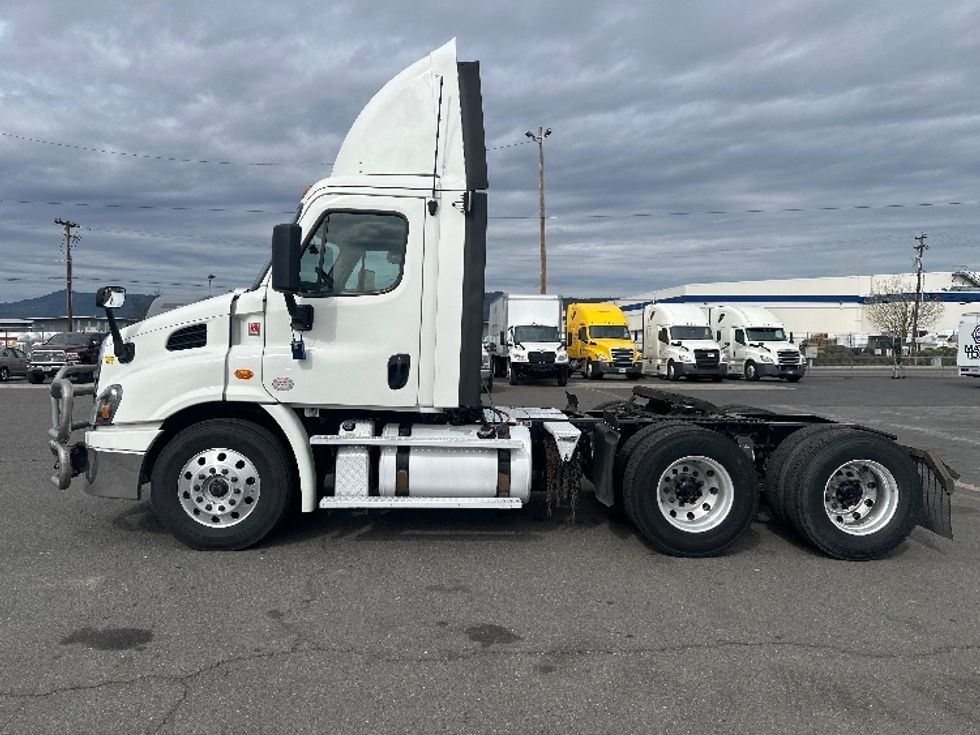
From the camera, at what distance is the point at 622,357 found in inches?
1190

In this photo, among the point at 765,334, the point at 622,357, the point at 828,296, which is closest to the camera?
the point at 622,357

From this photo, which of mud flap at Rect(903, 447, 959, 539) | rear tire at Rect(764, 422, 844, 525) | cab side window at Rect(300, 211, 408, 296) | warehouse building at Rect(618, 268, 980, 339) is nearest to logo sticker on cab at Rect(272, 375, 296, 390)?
cab side window at Rect(300, 211, 408, 296)

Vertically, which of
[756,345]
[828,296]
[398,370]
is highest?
[828,296]

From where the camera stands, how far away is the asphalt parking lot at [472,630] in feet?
11.4

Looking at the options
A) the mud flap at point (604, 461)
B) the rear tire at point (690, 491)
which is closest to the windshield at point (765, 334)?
the mud flap at point (604, 461)

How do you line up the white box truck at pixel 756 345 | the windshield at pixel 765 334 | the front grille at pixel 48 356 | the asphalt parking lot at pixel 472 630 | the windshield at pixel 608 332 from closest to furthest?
the asphalt parking lot at pixel 472 630 < the front grille at pixel 48 356 < the white box truck at pixel 756 345 < the windshield at pixel 608 332 < the windshield at pixel 765 334

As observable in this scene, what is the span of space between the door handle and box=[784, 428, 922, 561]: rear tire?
10.0 ft

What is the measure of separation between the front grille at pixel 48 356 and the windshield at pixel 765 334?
2658cm

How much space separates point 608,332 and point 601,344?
2.36 feet

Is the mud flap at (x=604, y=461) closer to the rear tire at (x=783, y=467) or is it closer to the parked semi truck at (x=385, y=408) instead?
the parked semi truck at (x=385, y=408)

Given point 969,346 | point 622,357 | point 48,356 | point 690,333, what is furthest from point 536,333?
point 48,356

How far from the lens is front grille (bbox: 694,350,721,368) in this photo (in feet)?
98.3

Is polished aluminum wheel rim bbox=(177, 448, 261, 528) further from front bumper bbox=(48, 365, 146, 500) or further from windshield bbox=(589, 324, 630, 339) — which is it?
windshield bbox=(589, 324, 630, 339)

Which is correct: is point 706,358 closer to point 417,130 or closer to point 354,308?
point 417,130
